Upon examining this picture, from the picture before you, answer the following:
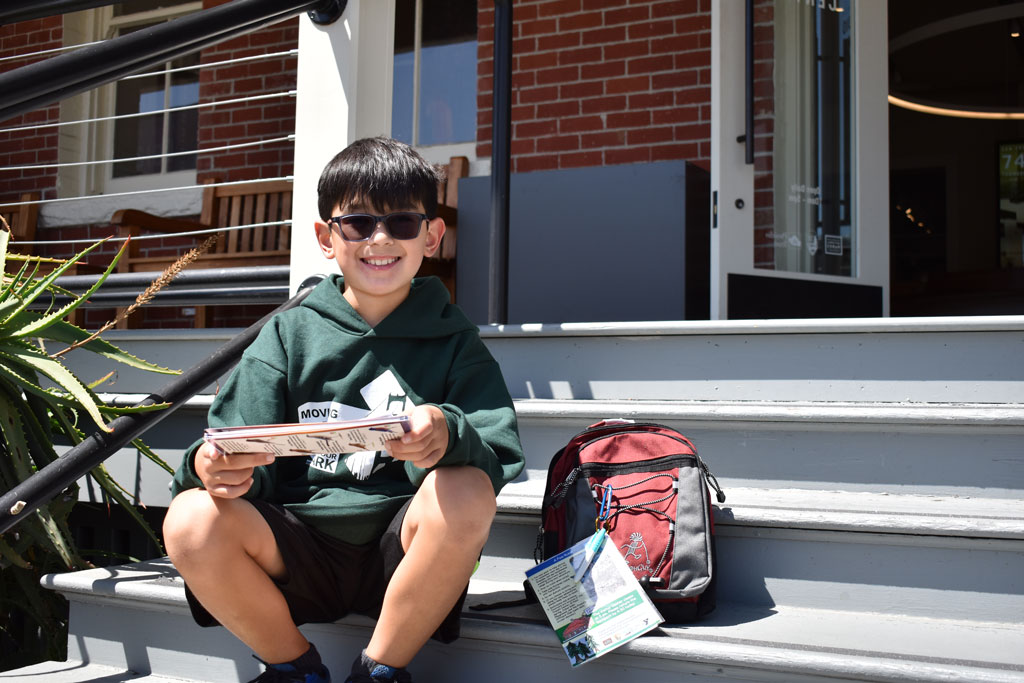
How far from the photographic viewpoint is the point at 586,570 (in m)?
1.58

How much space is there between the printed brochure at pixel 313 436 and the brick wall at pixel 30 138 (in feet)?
16.8

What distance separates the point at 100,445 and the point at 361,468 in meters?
0.55

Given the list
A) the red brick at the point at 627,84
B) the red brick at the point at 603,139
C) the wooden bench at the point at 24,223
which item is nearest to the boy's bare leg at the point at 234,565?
the red brick at the point at 603,139

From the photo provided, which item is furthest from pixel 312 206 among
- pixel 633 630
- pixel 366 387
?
pixel 633 630

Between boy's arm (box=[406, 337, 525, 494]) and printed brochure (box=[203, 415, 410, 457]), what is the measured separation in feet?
0.49

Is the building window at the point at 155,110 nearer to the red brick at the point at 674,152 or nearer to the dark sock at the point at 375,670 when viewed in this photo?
the red brick at the point at 674,152

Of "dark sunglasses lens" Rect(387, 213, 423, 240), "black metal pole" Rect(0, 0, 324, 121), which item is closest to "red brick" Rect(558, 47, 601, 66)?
"black metal pole" Rect(0, 0, 324, 121)

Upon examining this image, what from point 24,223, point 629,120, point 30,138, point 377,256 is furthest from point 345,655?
point 30,138

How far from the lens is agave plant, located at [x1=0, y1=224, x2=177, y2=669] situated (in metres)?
2.01

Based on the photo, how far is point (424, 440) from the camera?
4.35 ft

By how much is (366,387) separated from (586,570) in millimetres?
500

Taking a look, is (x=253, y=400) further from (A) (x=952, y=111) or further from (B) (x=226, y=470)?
(A) (x=952, y=111)

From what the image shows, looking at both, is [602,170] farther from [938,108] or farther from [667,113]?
[938,108]

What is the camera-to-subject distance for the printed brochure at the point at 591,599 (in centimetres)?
147
